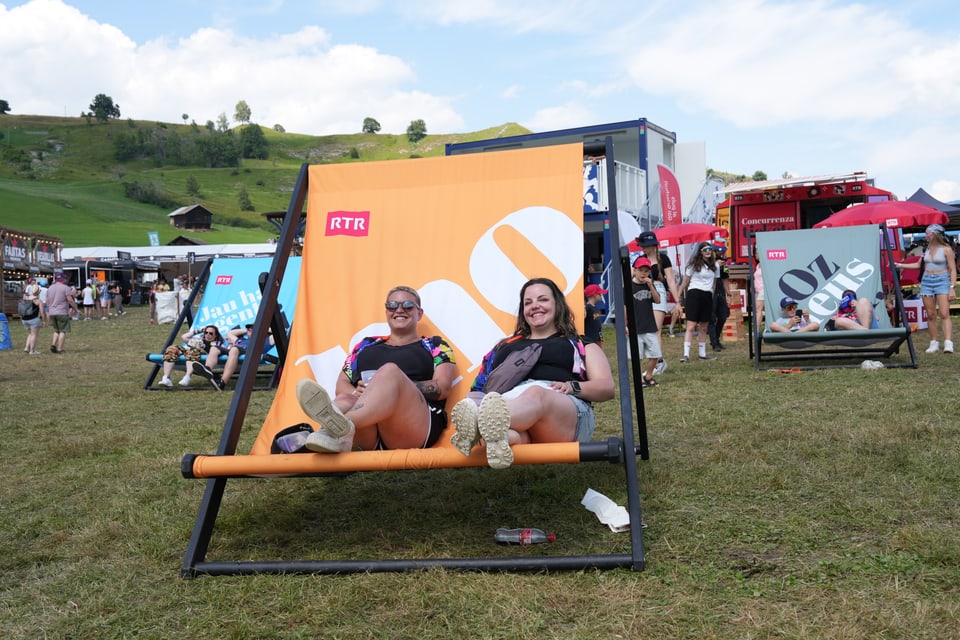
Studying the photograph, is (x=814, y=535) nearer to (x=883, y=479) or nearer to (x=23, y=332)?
Result: (x=883, y=479)

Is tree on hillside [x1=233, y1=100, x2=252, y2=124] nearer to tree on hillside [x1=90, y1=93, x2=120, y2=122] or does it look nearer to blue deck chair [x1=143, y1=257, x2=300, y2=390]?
tree on hillside [x1=90, y1=93, x2=120, y2=122]

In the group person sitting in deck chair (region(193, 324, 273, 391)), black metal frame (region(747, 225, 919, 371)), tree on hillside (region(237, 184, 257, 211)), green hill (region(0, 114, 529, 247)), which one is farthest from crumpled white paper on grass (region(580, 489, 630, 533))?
tree on hillside (region(237, 184, 257, 211))

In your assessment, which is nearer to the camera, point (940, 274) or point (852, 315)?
point (852, 315)

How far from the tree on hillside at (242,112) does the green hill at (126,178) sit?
1125cm

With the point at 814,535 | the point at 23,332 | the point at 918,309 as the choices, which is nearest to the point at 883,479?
the point at 814,535

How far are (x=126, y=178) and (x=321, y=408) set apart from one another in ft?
345

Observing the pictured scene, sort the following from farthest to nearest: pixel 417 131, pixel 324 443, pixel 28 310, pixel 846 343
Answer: pixel 417 131 < pixel 28 310 < pixel 846 343 < pixel 324 443

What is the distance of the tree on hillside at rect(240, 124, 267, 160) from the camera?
12875 cm

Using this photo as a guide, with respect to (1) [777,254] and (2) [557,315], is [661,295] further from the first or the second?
(2) [557,315]

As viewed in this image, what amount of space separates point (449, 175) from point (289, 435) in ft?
5.70

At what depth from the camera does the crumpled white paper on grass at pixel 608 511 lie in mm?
3123

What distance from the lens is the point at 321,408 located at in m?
2.65

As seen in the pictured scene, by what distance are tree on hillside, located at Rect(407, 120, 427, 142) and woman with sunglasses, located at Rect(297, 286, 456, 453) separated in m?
148

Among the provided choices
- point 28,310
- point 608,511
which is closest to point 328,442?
point 608,511
